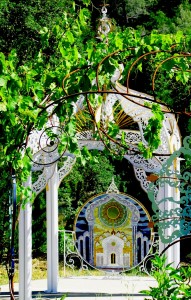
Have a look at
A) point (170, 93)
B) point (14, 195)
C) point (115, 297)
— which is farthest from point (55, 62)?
point (14, 195)

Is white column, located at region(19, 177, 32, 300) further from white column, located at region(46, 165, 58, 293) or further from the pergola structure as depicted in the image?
white column, located at region(46, 165, 58, 293)

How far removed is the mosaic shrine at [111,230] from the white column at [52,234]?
942 millimetres

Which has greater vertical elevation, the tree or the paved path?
the tree

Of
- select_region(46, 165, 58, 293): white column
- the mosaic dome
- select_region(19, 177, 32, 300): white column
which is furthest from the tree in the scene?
the mosaic dome

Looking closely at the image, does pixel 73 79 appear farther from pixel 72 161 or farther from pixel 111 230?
pixel 111 230

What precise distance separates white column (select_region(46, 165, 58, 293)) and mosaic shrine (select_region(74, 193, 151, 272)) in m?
0.94

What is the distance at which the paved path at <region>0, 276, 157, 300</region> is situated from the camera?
10578 mm

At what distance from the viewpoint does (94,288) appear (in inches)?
445

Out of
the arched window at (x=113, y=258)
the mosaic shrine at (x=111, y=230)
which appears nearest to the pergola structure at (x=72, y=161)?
the mosaic shrine at (x=111, y=230)

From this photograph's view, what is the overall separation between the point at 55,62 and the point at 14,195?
10.5 meters

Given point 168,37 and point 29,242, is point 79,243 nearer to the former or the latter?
point 29,242

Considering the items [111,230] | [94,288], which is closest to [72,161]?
[111,230]

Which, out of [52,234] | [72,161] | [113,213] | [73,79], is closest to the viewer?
[73,79]

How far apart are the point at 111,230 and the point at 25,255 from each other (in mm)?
2547
